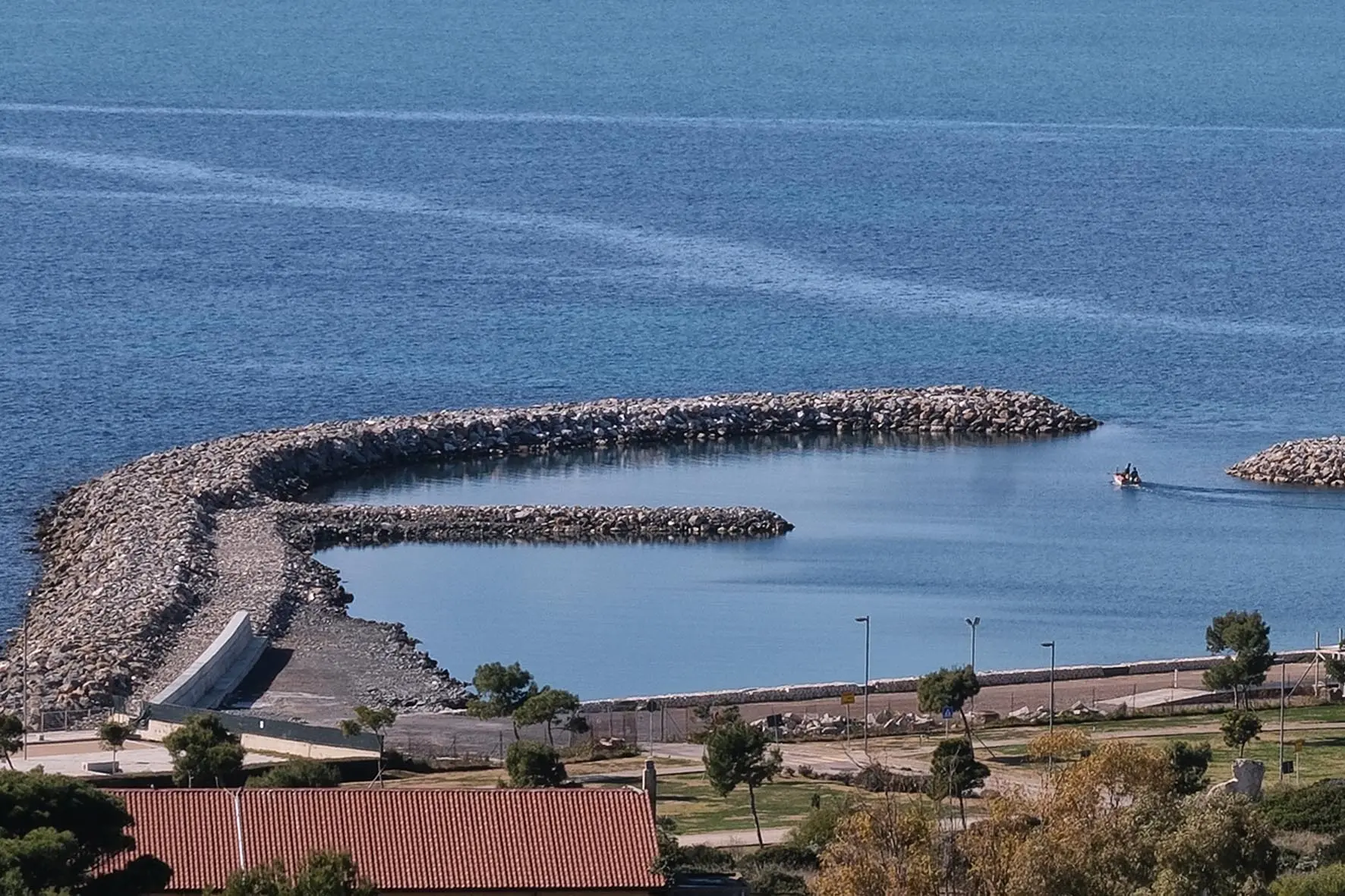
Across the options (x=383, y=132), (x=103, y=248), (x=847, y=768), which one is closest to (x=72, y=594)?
(x=847, y=768)

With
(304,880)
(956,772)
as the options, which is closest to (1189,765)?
(956,772)

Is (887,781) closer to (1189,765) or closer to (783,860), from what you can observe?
(1189,765)

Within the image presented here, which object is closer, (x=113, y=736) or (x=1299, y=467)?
(x=113, y=736)

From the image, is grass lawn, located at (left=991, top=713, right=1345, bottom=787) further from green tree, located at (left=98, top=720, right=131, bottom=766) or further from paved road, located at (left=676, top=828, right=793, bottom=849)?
green tree, located at (left=98, top=720, right=131, bottom=766)

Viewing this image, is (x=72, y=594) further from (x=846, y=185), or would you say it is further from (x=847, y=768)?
(x=846, y=185)

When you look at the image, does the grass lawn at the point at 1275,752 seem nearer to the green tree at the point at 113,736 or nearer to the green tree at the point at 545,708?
the green tree at the point at 545,708

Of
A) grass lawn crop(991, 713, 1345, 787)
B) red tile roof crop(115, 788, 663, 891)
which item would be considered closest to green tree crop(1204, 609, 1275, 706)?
grass lawn crop(991, 713, 1345, 787)

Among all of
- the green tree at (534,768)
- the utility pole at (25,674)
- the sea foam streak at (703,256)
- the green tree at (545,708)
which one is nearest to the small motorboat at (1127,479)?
the sea foam streak at (703,256)
